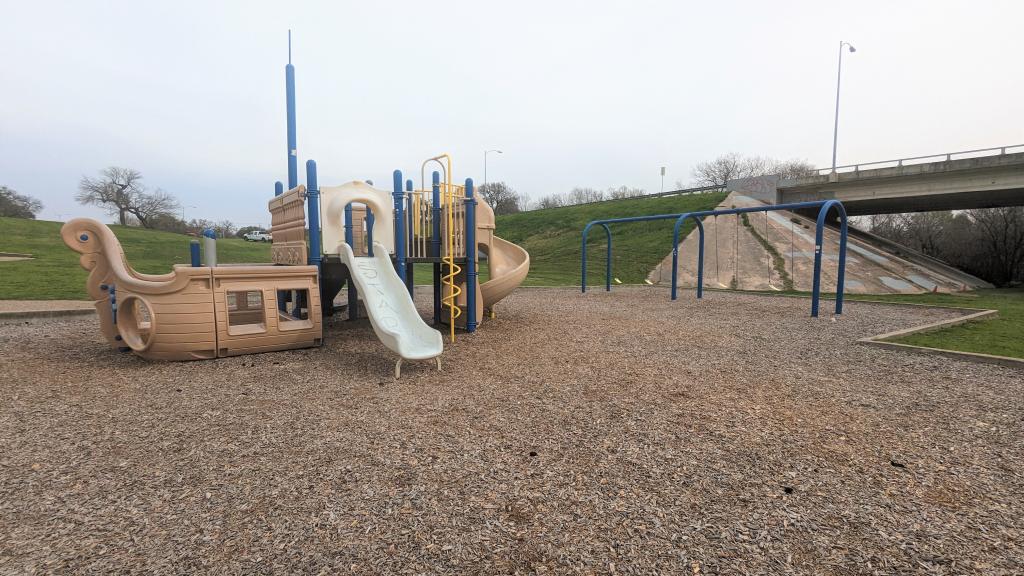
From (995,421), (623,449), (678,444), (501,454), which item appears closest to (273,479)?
(501,454)

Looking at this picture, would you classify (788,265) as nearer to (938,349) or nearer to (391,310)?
(938,349)

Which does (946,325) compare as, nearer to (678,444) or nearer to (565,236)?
(678,444)

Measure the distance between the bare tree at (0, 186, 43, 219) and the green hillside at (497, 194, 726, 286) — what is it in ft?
151

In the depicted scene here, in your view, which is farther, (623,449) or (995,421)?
(995,421)

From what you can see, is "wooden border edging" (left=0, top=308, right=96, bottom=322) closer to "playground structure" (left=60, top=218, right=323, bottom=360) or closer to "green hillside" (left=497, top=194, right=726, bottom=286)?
"playground structure" (left=60, top=218, right=323, bottom=360)

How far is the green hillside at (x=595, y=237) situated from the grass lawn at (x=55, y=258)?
13799 millimetres

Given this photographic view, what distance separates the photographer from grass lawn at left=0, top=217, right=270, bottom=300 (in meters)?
12.3

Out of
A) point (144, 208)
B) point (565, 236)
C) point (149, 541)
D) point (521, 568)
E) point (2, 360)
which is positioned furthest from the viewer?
point (144, 208)

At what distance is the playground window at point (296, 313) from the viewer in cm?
635

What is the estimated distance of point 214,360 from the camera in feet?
19.0

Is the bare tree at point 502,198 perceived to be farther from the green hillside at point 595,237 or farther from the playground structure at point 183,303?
the playground structure at point 183,303

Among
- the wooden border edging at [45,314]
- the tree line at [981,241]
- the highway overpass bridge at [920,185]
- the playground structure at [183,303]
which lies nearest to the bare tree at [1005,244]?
the tree line at [981,241]

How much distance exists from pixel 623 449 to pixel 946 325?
8237 millimetres

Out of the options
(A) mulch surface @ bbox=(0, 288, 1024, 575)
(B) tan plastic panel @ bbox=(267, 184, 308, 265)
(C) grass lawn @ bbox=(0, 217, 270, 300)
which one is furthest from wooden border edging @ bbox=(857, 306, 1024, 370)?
(C) grass lawn @ bbox=(0, 217, 270, 300)
